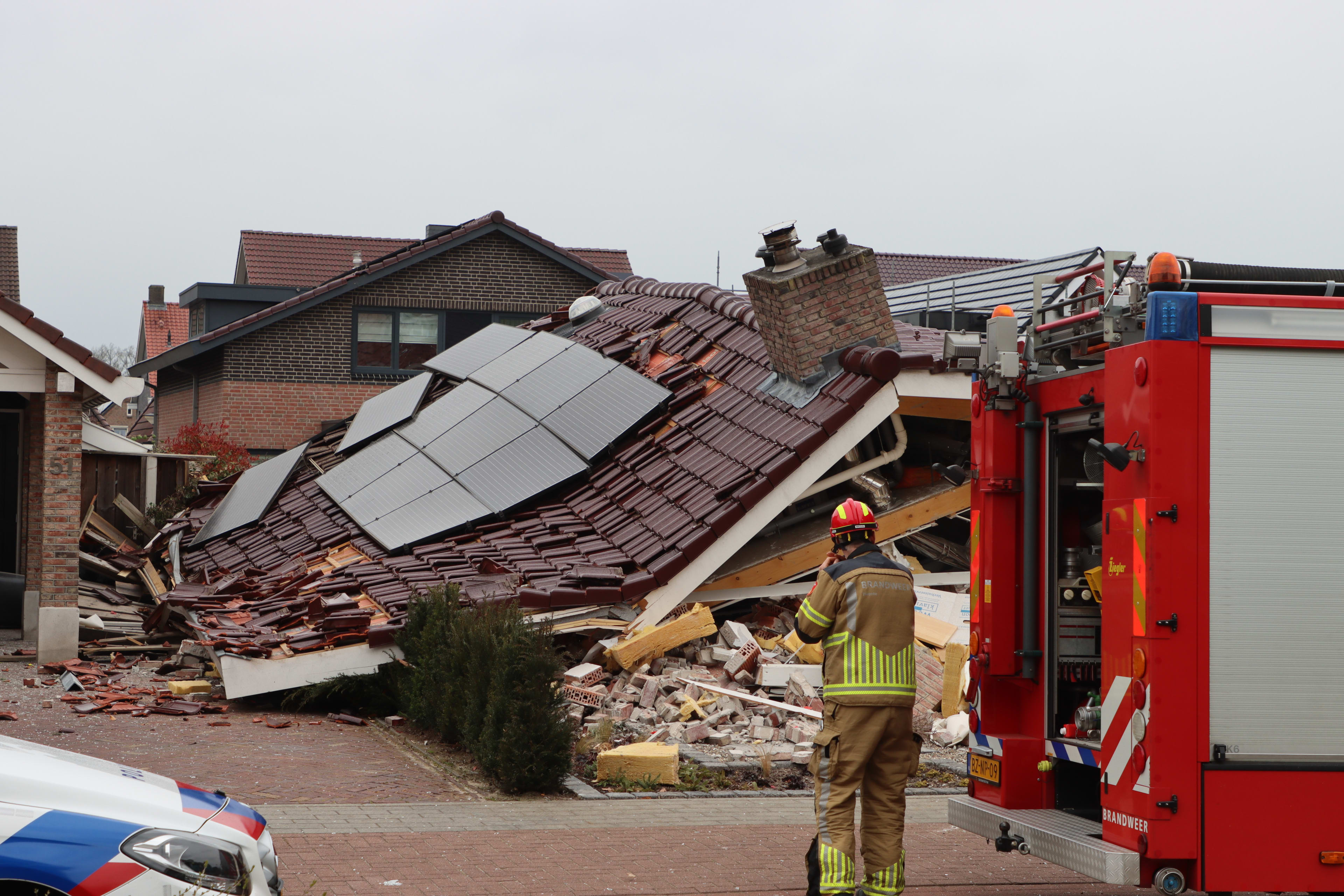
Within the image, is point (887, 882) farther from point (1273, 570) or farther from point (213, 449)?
point (213, 449)

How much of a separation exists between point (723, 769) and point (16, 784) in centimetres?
645

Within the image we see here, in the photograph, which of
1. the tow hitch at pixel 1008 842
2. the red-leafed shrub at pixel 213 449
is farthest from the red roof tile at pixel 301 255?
the tow hitch at pixel 1008 842

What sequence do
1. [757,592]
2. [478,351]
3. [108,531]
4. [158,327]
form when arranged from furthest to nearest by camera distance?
[158,327], [108,531], [478,351], [757,592]

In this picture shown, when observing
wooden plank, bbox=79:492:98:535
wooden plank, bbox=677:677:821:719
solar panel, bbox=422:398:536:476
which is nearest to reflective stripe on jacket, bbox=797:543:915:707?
wooden plank, bbox=677:677:821:719

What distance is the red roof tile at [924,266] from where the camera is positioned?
43625 millimetres

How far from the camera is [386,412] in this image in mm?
19453

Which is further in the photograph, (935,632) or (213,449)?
(213,449)

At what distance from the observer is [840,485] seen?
13805 mm

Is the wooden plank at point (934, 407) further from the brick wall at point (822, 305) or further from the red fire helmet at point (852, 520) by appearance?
the red fire helmet at point (852, 520)

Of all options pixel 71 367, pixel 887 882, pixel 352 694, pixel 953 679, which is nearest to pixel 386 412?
pixel 71 367

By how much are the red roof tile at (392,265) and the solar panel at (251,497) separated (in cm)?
1112

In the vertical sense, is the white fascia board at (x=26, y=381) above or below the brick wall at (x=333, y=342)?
below

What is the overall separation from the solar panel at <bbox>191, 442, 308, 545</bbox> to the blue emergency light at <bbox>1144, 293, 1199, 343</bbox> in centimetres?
1439

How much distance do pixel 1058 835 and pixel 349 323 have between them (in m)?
28.0
